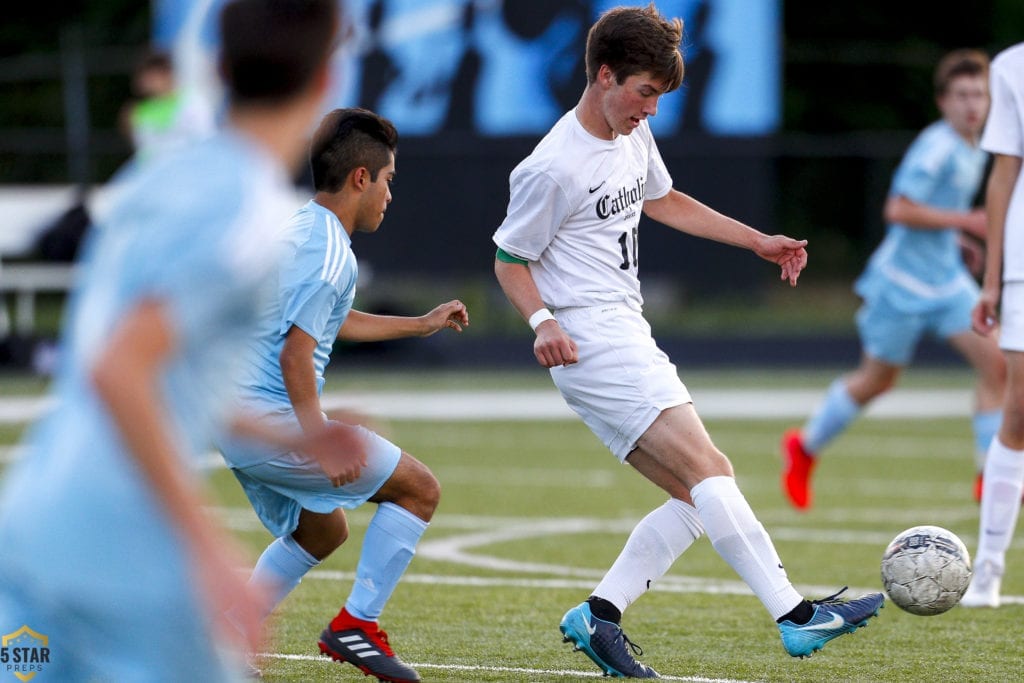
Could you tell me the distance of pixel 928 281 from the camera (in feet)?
30.7

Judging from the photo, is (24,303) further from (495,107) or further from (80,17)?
(80,17)

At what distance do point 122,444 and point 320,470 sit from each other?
6.97 feet

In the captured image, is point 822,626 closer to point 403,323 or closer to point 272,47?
point 403,323

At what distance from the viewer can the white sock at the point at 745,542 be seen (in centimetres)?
478

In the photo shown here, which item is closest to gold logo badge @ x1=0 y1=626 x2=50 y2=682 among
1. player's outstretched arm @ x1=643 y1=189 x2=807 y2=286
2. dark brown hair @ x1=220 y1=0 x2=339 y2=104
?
dark brown hair @ x1=220 y1=0 x2=339 y2=104

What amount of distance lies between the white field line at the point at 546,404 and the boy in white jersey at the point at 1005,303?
8.09m

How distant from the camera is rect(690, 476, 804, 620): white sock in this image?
478 centimetres

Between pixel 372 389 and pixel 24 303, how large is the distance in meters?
5.80

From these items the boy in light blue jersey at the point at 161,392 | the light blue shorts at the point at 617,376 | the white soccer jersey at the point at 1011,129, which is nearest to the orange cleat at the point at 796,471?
the white soccer jersey at the point at 1011,129

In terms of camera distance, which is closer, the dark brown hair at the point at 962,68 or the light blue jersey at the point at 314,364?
the light blue jersey at the point at 314,364

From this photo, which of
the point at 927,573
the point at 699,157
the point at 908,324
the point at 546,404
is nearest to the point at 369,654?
the point at 927,573

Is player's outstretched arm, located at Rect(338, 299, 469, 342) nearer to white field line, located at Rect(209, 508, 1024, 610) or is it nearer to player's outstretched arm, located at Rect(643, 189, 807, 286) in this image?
player's outstretched arm, located at Rect(643, 189, 807, 286)

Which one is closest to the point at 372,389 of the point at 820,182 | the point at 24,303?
the point at 24,303

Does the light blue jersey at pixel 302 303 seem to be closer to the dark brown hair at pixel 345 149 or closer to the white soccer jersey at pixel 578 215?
the dark brown hair at pixel 345 149
